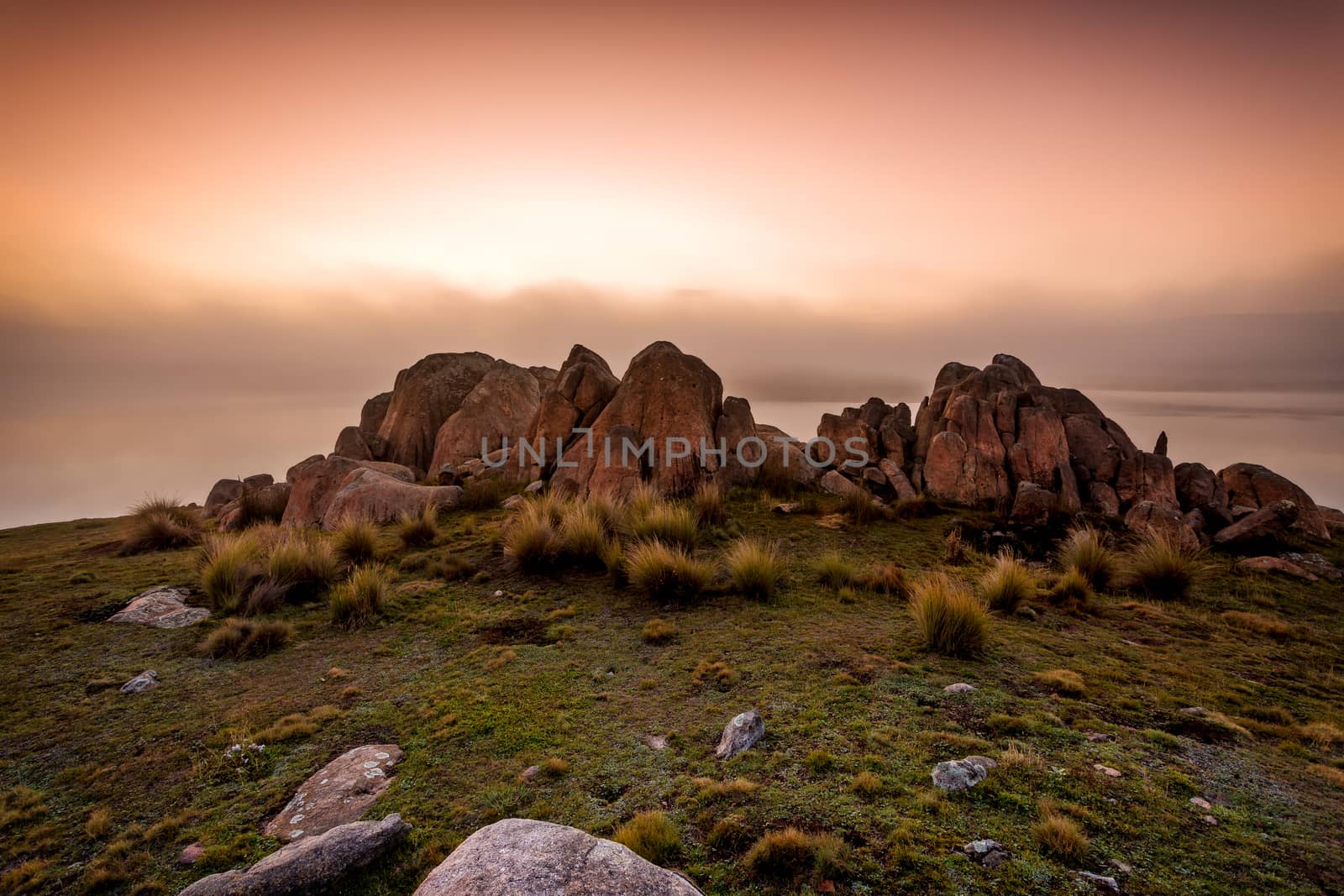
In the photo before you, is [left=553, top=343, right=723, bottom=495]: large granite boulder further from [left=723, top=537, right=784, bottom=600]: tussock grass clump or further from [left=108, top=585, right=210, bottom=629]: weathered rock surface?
[left=108, top=585, right=210, bottom=629]: weathered rock surface

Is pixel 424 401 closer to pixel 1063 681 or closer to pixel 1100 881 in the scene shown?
pixel 1063 681

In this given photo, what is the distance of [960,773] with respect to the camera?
3939 millimetres

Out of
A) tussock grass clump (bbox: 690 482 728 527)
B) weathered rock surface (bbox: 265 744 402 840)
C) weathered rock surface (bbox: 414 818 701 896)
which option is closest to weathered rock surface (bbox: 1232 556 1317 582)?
tussock grass clump (bbox: 690 482 728 527)

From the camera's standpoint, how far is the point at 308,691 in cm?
627

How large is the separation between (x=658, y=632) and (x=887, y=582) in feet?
14.4

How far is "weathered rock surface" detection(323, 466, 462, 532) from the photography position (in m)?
14.5

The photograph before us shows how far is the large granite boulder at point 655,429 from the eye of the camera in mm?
16438

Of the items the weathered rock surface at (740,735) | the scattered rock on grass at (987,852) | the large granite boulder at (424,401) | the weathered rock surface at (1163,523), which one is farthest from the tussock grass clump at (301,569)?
the weathered rock surface at (1163,523)

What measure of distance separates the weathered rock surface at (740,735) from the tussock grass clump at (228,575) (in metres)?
8.56

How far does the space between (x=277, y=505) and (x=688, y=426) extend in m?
13.1

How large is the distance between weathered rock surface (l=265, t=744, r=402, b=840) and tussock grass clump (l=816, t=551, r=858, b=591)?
700 cm

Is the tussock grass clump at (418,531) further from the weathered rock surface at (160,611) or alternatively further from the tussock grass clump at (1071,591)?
the tussock grass clump at (1071,591)

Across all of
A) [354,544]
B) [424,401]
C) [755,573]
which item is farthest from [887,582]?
[424,401]

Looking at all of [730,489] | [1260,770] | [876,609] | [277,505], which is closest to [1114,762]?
[1260,770]
